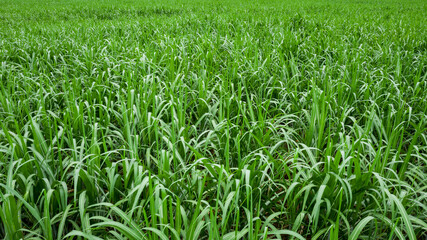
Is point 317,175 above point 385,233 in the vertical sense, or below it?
above

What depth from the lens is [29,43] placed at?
175 inches

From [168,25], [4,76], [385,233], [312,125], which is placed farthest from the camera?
[168,25]

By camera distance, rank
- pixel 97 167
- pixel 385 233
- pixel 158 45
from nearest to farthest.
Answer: pixel 385 233 → pixel 97 167 → pixel 158 45

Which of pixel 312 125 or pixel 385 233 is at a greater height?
pixel 312 125

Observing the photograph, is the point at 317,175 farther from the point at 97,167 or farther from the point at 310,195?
the point at 97,167

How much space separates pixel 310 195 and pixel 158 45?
332cm

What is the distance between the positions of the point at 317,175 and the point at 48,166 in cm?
130

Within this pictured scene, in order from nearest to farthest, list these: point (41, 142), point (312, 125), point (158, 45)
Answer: point (41, 142), point (312, 125), point (158, 45)

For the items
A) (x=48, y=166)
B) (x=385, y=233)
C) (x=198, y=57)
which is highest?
(x=198, y=57)

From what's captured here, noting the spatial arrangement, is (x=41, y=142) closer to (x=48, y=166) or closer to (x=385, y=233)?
(x=48, y=166)

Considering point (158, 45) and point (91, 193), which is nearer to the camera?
point (91, 193)

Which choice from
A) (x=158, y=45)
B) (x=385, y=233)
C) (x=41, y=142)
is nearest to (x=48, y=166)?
(x=41, y=142)

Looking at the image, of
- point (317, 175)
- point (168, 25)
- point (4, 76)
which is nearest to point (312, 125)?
point (317, 175)

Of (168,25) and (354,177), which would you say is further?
(168,25)
